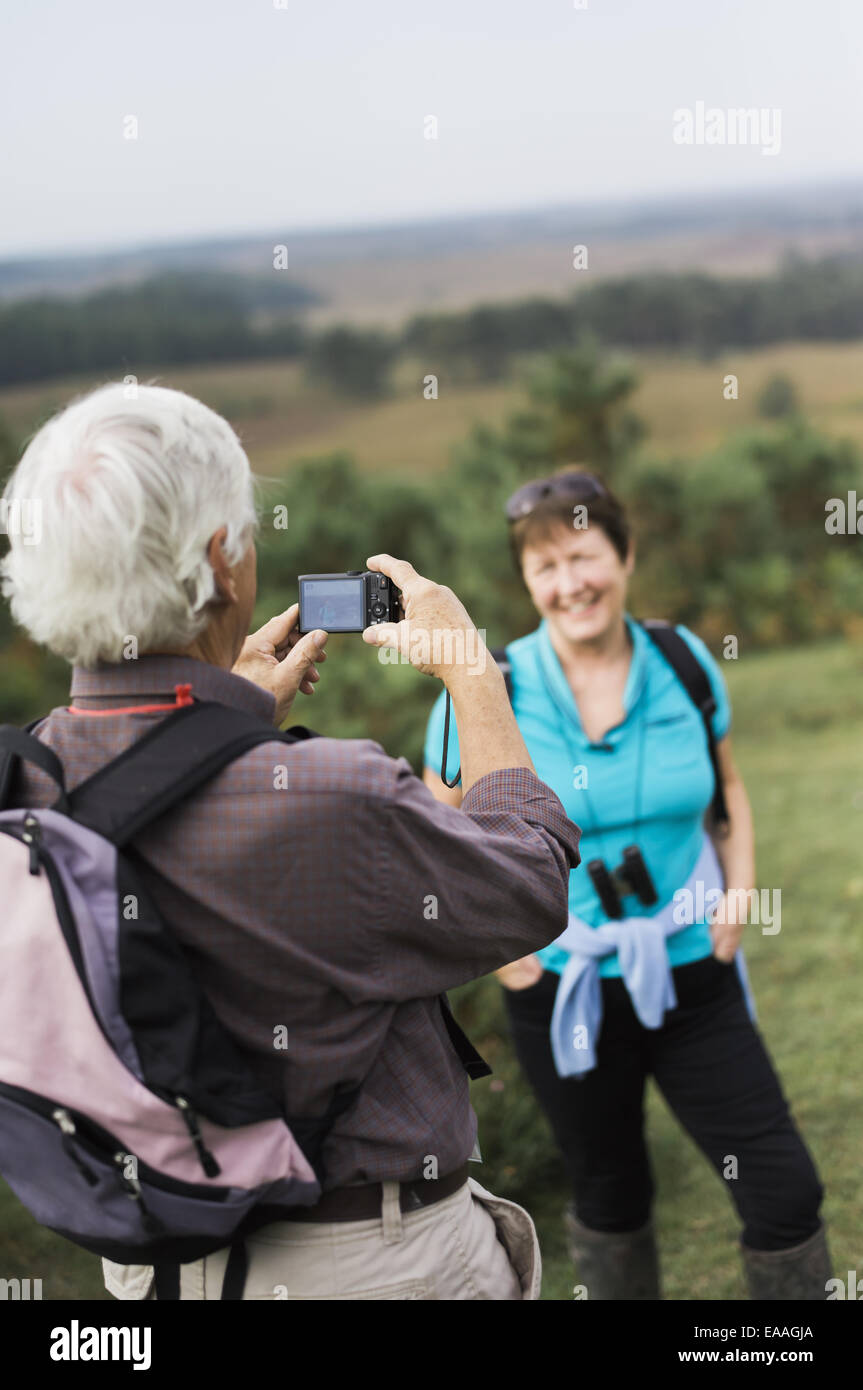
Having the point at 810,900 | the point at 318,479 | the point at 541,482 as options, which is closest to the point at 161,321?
the point at 318,479

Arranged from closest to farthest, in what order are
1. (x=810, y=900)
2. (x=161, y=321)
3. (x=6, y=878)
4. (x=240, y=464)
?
(x=6, y=878) < (x=240, y=464) < (x=810, y=900) < (x=161, y=321)

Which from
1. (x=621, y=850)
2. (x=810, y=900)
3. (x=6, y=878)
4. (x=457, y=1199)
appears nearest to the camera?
(x=6, y=878)

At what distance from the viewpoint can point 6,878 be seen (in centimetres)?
140

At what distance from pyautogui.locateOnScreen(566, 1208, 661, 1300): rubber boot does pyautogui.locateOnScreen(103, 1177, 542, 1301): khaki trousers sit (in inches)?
60.5

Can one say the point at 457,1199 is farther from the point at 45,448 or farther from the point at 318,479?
the point at 318,479

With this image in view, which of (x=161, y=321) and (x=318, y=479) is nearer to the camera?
(x=318, y=479)

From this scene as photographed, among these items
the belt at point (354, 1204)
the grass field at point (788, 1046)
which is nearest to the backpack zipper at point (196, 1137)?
the belt at point (354, 1204)

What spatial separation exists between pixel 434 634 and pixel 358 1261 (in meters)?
0.78

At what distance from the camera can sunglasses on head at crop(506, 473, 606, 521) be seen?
3.19 metres

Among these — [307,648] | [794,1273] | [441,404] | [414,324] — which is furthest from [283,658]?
[414,324]

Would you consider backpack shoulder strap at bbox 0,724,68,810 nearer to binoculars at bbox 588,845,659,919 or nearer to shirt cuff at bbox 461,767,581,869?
shirt cuff at bbox 461,767,581,869

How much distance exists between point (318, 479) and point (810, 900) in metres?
3.84

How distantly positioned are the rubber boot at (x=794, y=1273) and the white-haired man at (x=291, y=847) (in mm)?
1485

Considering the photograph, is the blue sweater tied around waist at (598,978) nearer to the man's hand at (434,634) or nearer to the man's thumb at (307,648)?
the man's thumb at (307,648)
